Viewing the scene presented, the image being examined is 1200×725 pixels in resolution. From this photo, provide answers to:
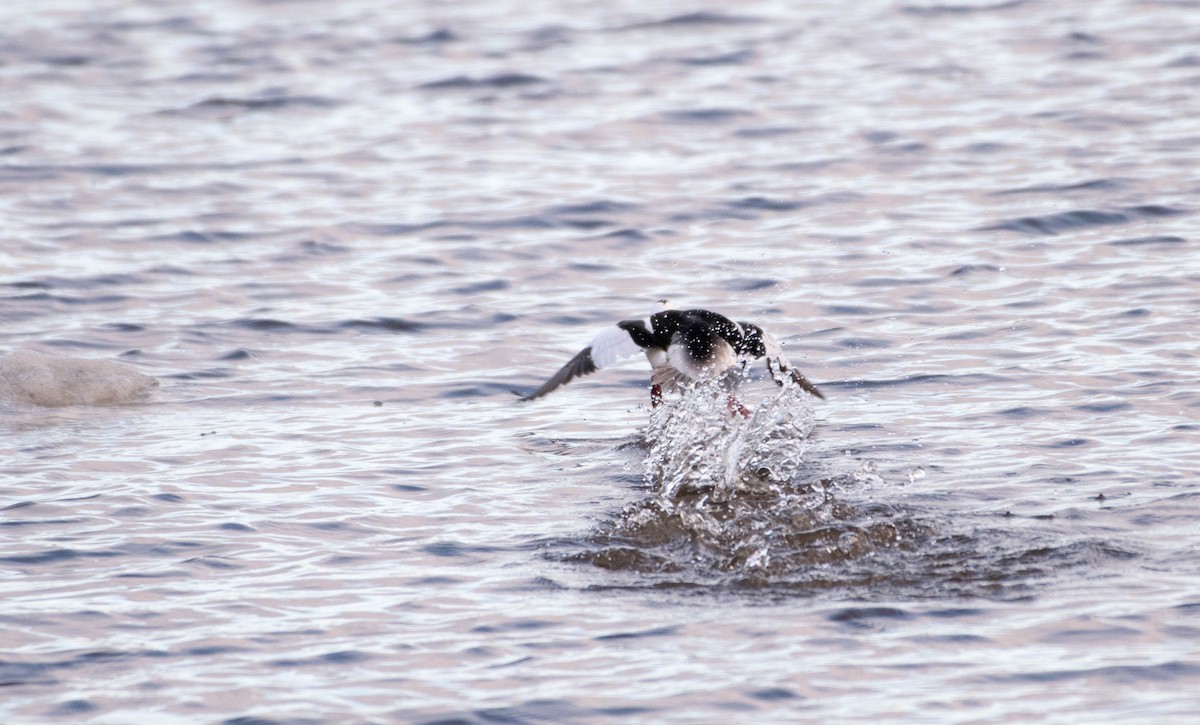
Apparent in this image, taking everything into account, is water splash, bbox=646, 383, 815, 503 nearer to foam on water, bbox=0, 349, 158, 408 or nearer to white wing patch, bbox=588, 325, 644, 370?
white wing patch, bbox=588, 325, 644, 370

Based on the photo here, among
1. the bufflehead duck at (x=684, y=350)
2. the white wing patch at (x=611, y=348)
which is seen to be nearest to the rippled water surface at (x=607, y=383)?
the bufflehead duck at (x=684, y=350)

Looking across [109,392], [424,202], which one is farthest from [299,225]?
[109,392]

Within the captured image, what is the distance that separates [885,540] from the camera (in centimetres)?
686

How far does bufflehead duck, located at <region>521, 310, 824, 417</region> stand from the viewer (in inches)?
354

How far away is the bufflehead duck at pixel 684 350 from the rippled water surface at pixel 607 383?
216 millimetres

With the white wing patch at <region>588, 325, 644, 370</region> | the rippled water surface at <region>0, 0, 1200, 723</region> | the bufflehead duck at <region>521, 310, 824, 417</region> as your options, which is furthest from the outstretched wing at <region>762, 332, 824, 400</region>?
the white wing patch at <region>588, 325, 644, 370</region>

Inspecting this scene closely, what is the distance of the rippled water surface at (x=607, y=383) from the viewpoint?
5.88m

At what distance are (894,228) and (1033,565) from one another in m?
7.23

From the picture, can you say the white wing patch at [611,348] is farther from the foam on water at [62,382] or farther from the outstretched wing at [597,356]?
the foam on water at [62,382]

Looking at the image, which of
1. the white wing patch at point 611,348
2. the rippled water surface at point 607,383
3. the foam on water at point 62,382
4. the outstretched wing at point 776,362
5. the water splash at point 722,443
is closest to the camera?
the rippled water surface at point 607,383

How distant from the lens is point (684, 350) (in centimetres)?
906

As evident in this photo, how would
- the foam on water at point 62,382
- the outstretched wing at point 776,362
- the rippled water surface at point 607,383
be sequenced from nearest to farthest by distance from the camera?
the rippled water surface at point 607,383 < the outstretched wing at point 776,362 < the foam on water at point 62,382

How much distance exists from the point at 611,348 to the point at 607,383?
1.39 m

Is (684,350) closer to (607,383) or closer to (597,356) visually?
(597,356)
